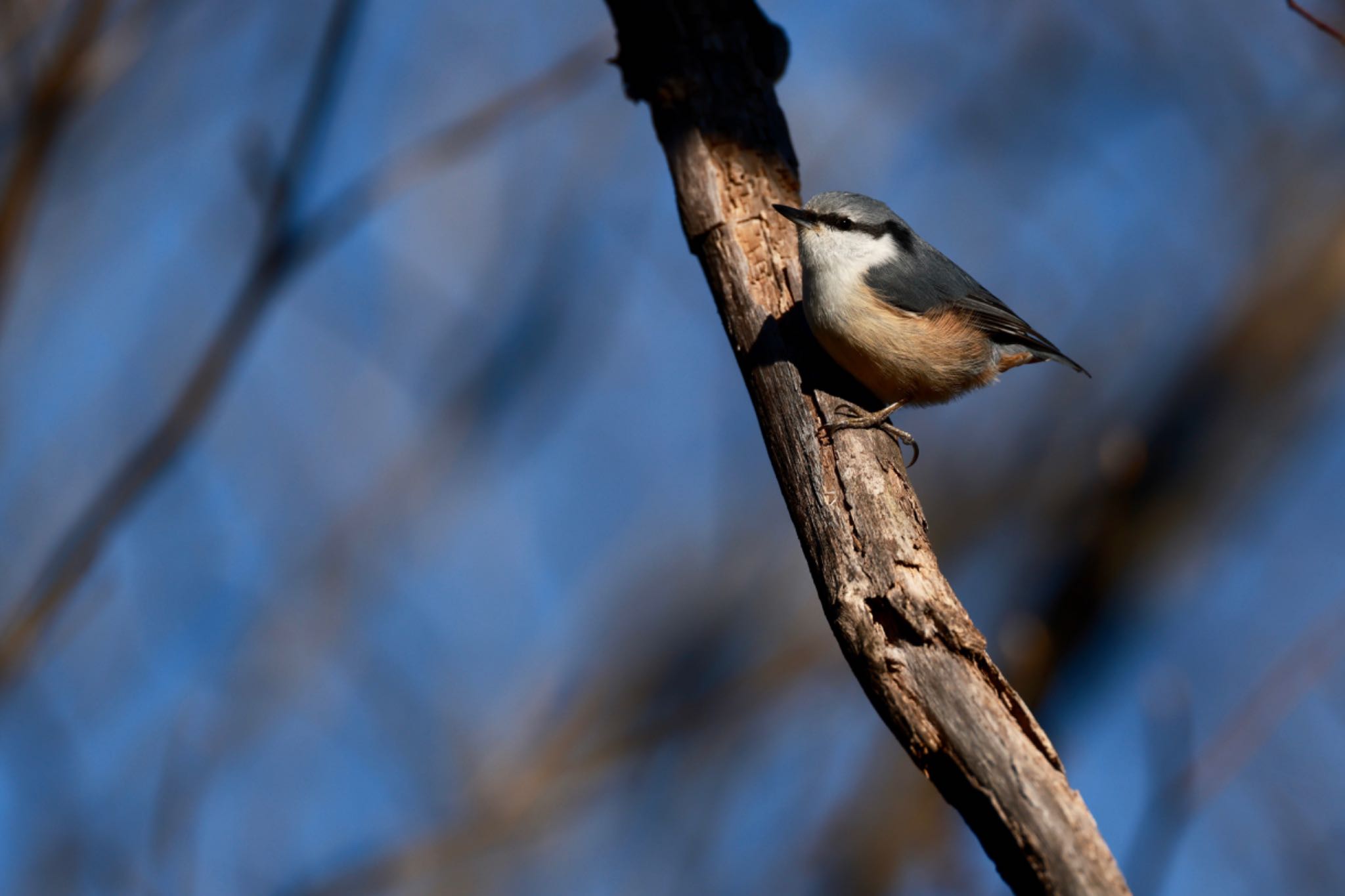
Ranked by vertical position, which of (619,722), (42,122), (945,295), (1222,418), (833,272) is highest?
(42,122)

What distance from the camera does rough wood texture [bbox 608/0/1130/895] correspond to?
163 cm

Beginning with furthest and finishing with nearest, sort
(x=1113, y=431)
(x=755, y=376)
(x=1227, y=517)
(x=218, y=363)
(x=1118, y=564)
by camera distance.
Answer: (x=1227, y=517), (x=1113, y=431), (x=1118, y=564), (x=755, y=376), (x=218, y=363)

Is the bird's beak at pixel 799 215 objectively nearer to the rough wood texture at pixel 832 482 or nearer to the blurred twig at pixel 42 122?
the rough wood texture at pixel 832 482

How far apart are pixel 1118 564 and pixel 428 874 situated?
292 cm

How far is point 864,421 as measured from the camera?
2.35m

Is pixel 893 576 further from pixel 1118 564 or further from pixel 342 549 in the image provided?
pixel 342 549

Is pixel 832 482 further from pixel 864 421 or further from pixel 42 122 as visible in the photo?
pixel 42 122

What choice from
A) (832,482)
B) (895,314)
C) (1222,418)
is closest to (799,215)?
(895,314)

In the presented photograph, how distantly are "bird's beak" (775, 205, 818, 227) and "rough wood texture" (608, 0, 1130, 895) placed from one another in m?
0.04

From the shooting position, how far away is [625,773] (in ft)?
17.1

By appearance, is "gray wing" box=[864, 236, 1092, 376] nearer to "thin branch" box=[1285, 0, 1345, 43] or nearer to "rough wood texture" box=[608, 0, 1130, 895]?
"rough wood texture" box=[608, 0, 1130, 895]

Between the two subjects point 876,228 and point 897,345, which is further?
point 876,228

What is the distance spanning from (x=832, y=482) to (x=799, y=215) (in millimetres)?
856

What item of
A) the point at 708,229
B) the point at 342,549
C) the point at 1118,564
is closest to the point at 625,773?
the point at 342,549
